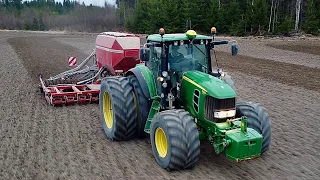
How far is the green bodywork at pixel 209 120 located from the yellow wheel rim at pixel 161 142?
65 cm

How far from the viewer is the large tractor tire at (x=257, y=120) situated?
18.9 feet

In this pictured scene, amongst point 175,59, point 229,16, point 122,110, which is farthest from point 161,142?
point 229,16

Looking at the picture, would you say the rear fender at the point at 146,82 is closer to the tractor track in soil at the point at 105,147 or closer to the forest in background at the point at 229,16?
the tractor track in soil at the point at 105,147

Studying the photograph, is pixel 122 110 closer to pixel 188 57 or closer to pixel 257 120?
pixel 188 57

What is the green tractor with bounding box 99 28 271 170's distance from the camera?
16.9 ft

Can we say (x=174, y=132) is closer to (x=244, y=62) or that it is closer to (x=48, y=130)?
(x=48, y=130)

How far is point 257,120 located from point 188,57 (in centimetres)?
169

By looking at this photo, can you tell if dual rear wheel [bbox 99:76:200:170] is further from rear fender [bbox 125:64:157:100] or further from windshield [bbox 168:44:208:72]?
A: windshield [bbox 168:44:208:72]

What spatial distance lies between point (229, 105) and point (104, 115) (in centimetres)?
314

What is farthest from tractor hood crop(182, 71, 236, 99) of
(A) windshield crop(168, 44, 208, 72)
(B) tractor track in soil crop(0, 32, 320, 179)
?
(B) tractor track in soil crop(0, 32, 320, 179)

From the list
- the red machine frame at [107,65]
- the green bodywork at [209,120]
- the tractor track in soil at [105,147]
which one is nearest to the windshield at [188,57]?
the green bodywork at [209,120]

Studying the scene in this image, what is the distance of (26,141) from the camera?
271 inches

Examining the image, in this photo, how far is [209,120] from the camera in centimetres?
550

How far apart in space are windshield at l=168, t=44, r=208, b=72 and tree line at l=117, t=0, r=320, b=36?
34241 millimetres
